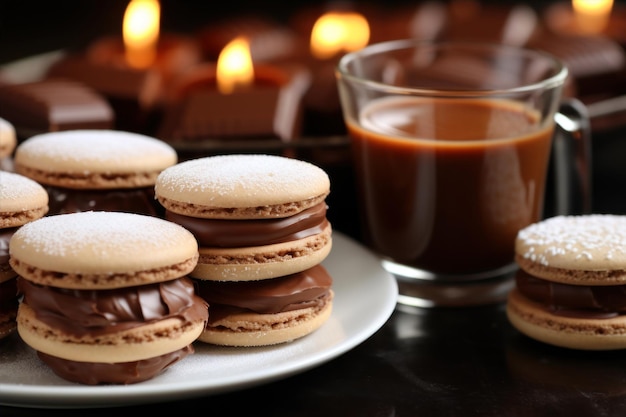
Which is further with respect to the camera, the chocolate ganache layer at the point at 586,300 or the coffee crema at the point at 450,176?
the coffee crema at the point at 450,176

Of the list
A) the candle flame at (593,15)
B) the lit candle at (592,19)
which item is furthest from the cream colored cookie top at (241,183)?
the candle flame at (593,15)

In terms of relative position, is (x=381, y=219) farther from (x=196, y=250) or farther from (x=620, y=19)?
(x=620, y=19)

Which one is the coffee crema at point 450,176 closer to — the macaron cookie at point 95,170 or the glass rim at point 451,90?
the glass rim at point 451,90

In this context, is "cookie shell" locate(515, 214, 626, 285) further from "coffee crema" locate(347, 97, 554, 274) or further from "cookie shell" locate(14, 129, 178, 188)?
"cookie shell" locate(14, 129, 178, 188)

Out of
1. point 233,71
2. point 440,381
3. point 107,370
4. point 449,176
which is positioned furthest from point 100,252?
point 233,71

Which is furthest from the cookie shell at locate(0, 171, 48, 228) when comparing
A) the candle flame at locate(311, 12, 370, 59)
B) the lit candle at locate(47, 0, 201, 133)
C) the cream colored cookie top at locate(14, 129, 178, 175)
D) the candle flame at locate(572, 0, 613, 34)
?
the candle flame at locate(572, 0, 613, 34)

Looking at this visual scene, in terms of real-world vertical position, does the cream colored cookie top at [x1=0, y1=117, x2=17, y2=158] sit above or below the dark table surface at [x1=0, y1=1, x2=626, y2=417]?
above
